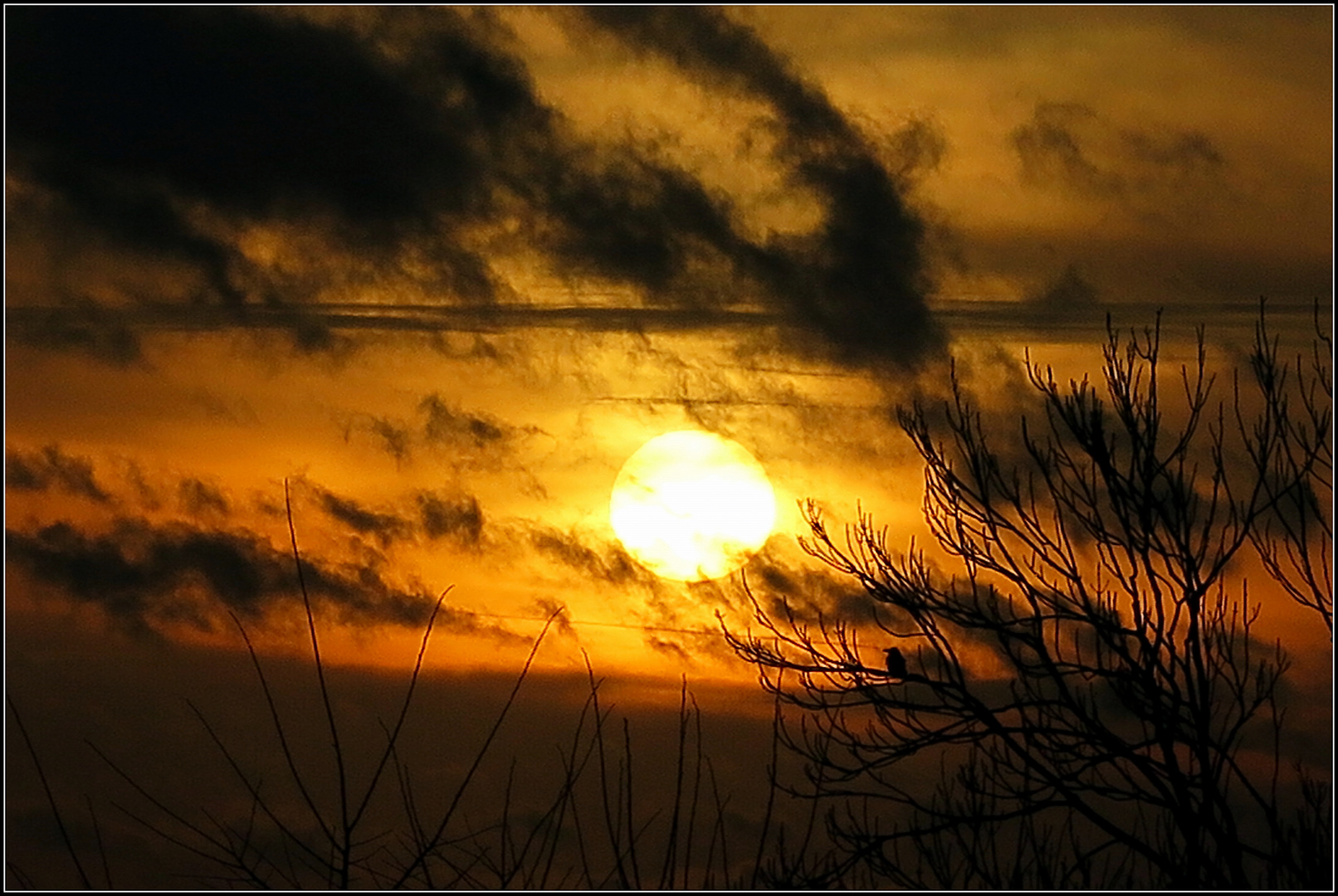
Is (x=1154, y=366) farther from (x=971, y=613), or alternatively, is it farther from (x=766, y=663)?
(x=766, y=663)

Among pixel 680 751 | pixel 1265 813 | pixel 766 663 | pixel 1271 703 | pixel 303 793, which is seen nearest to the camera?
pixel 303 793

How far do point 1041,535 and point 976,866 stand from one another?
2994mm

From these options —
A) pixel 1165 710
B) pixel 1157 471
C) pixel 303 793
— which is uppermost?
pixel 1157 471

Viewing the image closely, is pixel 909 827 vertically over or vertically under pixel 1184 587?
under

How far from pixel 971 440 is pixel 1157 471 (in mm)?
1609

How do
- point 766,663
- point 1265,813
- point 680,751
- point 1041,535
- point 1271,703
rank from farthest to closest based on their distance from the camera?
point 766,663
point 1041,535
point 1271,703
point 1265,813
point 680,751

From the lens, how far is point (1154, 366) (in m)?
12.3

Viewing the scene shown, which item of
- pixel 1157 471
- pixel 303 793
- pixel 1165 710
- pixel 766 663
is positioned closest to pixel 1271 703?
pixel 1165 710

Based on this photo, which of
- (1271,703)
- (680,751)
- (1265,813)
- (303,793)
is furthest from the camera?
(1271,703)

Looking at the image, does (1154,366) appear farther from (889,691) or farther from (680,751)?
(680,751)

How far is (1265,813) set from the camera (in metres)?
11.1

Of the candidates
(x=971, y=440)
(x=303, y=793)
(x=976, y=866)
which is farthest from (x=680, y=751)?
(x=971, y=440)

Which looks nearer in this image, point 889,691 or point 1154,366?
point 1154,366

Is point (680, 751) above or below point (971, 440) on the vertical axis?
below
